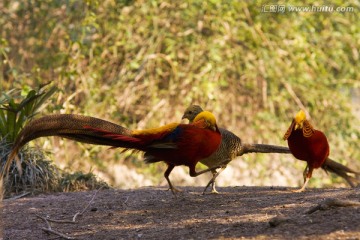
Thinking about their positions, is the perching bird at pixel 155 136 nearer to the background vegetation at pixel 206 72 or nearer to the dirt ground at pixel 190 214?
the dirt ground at pixel 190 214

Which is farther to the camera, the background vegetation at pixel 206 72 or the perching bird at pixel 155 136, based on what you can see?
the background vegetation at pixel 206 72

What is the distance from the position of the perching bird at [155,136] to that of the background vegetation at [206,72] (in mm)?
5351

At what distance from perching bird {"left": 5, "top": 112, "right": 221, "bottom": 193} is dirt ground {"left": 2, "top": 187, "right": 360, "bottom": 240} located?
462mm

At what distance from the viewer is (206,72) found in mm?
11461

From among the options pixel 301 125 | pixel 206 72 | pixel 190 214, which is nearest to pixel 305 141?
pixel 301 125

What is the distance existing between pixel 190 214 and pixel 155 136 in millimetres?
730

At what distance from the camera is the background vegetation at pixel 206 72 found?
37.9 feet

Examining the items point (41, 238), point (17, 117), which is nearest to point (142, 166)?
point (17, 117)

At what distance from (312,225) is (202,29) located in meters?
7.86

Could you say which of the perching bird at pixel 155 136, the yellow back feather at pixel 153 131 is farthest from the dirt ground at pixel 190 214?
the yellow back feather at pixel 153 131

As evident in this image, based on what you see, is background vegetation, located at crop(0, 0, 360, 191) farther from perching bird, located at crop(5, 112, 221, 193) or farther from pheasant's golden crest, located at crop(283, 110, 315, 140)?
perching bird, located at crop(5, 112, 221, 193)

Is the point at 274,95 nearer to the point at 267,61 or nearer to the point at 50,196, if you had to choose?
the point at 267,61

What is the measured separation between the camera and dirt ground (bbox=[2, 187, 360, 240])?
4406 millimetres

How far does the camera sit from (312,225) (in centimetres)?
433
